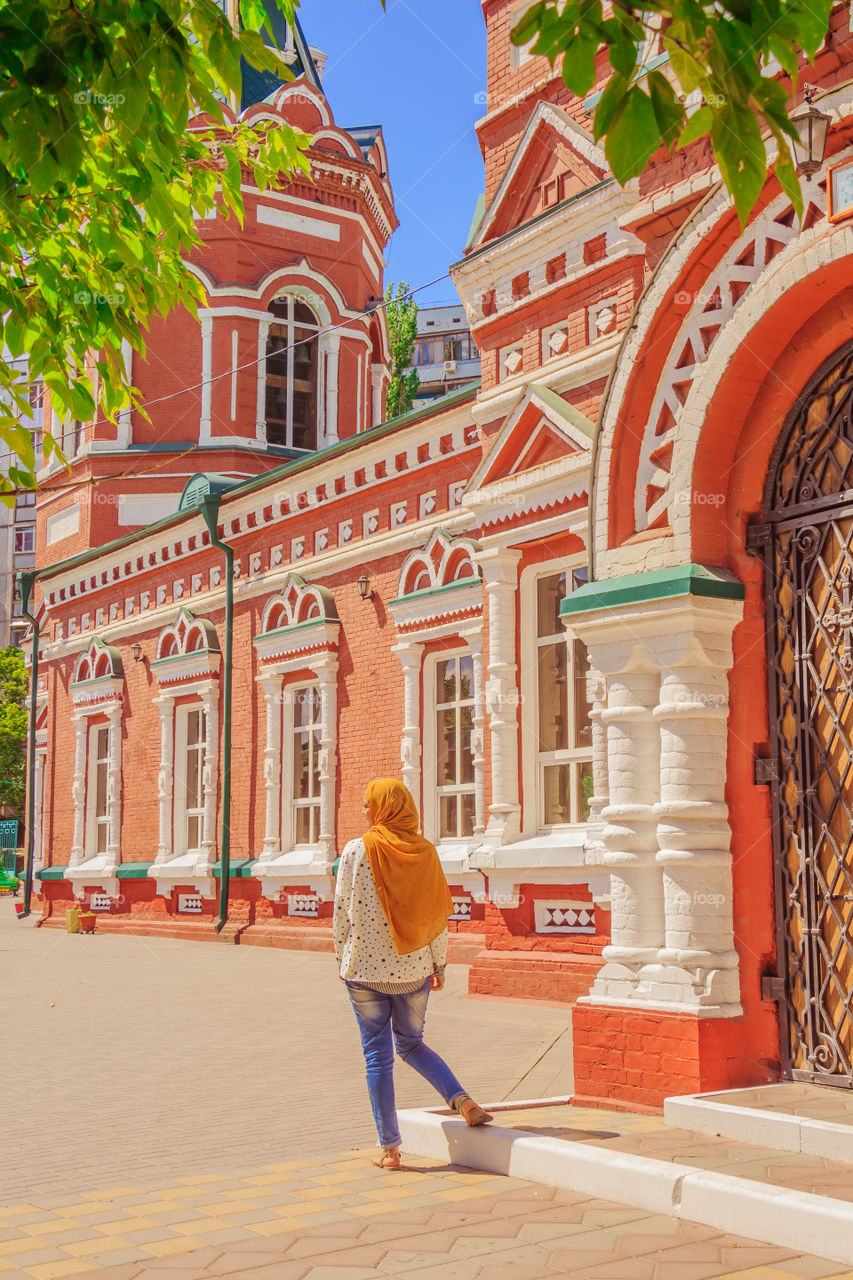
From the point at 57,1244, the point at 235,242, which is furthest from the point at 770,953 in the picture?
the point at 235,242

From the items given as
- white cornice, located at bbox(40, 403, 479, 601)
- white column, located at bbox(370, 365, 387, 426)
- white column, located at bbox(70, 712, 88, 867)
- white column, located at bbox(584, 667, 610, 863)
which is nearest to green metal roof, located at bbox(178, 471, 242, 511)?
white cornice, located at bbox(40, 403, 479, 601)

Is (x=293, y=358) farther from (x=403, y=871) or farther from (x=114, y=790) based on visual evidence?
(x=403, y=871)

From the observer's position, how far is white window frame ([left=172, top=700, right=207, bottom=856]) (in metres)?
18.8

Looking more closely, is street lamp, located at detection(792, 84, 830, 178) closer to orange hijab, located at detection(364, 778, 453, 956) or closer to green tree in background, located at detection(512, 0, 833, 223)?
green tree in background, located at detection(512, 0, 833, 223)

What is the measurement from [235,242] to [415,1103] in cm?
1783

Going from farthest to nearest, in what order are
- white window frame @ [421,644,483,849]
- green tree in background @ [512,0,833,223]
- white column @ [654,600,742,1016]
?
1. white window frame @ [421,644,483,849]
2. white column @ [654,600,742,1016]
3. green tree in background @ [512,0,833,223]

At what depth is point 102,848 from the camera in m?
21.6

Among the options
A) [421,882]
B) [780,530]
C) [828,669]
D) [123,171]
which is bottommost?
[421,882]

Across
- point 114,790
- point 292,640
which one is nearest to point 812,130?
point 292,640

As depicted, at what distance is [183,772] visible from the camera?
19.2m

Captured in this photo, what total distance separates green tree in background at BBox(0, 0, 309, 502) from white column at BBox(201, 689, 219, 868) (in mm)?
11753

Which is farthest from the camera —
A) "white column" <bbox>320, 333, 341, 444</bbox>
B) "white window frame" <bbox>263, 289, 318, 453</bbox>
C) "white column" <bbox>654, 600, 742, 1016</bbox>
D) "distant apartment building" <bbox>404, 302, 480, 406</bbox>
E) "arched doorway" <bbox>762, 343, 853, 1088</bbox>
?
"distant apartment building" <bbox>404, 302, 480, 406</bbox>

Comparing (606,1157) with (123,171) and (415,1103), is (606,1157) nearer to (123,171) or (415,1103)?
(415,1103)

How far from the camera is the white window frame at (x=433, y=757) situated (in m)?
13.6
